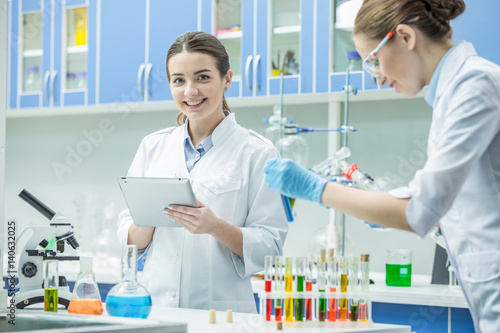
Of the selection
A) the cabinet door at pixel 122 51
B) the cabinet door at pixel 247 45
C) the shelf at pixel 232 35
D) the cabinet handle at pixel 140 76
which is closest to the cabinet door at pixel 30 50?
the cabinet door at pixel 122 51

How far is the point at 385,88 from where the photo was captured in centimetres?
299

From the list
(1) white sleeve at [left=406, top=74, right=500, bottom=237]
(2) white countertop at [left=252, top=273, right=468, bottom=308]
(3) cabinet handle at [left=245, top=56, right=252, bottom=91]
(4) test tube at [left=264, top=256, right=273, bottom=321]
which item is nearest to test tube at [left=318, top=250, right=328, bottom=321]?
(4) test tube at [left=264, top=256, right=273, bottom=321]

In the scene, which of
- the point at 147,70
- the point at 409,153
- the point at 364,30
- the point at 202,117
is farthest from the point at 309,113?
the point at 364,30

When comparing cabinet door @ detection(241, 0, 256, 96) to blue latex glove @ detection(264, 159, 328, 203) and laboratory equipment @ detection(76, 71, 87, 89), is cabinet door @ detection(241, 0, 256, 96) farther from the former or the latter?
blue latex glove @ detection(264, 159, 328, 203)

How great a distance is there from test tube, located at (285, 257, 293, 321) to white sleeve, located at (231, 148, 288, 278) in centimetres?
38

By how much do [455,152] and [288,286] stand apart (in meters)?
0.46

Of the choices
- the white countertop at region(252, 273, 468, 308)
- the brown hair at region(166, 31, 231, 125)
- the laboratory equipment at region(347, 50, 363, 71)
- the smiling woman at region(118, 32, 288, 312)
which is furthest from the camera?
the laboratory equipment at region(347, 50, 363, 71)

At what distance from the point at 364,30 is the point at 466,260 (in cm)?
54

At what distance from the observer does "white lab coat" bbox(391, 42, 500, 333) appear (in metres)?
1.28

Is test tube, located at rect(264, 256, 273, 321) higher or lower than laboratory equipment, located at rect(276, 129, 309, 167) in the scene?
lower

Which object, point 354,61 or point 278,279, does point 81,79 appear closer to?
point 354,61

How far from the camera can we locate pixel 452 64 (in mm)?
1402

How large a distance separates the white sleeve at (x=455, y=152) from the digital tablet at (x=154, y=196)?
61cm

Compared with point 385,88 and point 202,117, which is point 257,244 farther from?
point 385,88
